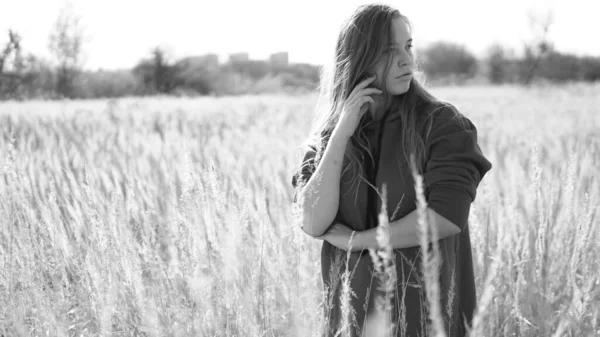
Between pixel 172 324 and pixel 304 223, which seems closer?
pixel 304 223

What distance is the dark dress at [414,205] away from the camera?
154cm

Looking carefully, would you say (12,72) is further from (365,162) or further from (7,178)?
(365,162)

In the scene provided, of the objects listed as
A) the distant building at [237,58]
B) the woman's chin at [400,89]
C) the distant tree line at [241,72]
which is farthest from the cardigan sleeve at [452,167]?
the distant building at [237,58]

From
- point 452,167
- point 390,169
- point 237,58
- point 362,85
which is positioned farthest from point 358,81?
point 237,58

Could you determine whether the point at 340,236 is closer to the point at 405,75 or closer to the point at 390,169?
the point at 390,169

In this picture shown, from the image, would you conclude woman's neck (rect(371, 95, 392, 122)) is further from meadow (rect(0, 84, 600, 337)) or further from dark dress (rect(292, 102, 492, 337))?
meadow (rect(0, 84, 600, 337))

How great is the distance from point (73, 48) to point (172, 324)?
1103 inches

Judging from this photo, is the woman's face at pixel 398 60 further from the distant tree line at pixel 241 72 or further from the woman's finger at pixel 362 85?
the distant tree line at pixel 241 72

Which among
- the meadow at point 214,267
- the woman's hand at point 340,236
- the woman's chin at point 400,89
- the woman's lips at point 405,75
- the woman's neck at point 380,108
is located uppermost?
the woman's lips at point 405,75

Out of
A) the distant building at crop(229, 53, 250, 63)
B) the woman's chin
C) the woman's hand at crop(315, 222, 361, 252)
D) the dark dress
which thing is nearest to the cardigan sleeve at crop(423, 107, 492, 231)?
the dark dress

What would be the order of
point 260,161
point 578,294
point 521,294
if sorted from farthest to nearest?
1. point 260,161
2. point 521,294
3. point 578,294

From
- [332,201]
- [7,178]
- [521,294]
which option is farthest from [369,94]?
[7,178]

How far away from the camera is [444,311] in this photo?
1.71 metres

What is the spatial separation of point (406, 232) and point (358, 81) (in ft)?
1.39
